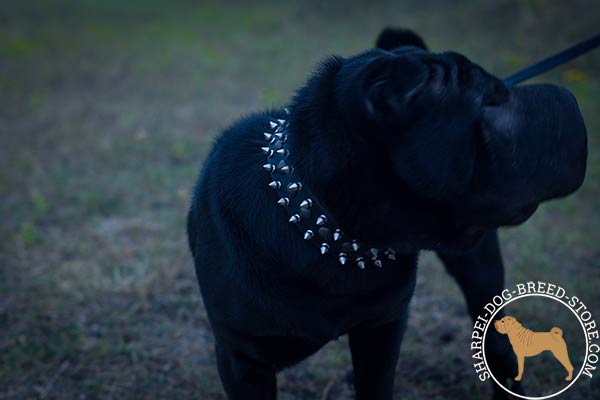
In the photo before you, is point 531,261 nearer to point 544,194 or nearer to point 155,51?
point 544,194

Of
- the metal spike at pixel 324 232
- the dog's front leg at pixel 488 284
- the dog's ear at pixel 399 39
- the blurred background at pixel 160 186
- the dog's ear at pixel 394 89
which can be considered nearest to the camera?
the dog's ear at pixel 394 89

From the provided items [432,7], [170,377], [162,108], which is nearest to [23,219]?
[170,377]

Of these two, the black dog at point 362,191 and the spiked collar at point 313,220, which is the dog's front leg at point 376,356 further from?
the spiked collar at point 313,220

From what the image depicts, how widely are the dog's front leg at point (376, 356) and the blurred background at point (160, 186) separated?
28.1 inches

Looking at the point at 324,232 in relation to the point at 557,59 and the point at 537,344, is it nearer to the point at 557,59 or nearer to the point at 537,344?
the point at 557,59

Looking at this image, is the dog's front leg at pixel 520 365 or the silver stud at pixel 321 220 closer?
the silver stud at pixel 321 220

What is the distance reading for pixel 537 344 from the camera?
2.52 metres

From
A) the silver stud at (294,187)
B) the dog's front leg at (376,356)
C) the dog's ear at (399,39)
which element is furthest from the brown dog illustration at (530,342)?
the silver stud at (294,187)

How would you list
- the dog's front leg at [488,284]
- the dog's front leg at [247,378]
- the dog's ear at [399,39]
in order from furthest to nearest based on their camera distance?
the dog's front leg at [488,284], the dog's ear at [399,39], the dog's front leg at [247,378]

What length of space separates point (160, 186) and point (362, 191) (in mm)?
3240

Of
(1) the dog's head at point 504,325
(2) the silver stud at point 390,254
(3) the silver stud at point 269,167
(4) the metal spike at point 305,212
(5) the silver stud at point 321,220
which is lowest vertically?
(1) the dog's head at point 504,325

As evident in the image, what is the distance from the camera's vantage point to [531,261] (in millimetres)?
3482

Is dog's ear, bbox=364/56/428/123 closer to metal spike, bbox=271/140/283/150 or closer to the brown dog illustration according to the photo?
metal spike, bbox=271/140/283/150

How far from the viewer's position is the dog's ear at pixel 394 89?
1435mm
